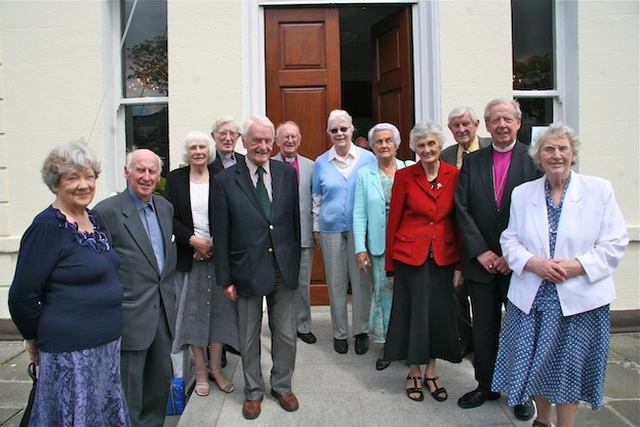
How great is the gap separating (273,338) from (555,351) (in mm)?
1723

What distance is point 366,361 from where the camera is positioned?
149 inches

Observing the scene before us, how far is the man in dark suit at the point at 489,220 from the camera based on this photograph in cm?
297

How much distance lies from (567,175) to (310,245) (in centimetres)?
211

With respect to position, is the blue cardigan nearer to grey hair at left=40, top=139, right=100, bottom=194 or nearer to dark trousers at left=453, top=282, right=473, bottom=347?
dark trousers at left=453, top=282, right=473, bottom=347

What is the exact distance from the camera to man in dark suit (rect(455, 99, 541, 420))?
9.75 ft

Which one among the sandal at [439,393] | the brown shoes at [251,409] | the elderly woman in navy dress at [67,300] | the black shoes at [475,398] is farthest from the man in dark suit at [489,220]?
the elderly woman in navy dress at [67,300]

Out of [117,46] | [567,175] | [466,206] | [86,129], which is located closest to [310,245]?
[466,206]

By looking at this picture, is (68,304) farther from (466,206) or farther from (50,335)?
(466,206)

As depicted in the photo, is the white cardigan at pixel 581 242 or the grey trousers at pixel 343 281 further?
the grey trousers at pixel 343 281

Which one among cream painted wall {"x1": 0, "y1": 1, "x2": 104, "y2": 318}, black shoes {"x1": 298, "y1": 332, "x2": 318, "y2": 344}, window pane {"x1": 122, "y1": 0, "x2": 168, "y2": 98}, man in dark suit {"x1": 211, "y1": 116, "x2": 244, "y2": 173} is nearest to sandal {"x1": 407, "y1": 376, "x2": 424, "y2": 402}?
black shoes {"x1": 298, "y1": 332, "x2": 318, "y2": 344}

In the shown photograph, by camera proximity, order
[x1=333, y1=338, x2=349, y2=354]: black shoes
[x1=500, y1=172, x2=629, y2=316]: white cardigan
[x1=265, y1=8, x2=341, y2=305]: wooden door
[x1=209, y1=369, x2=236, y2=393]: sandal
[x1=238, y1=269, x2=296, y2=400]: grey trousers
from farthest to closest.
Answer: [x1=265, y1=8, x2=341, y2=305]: wooden door, [x1=333, y1=338, x2=349, y2=354]: black shoes, [x1=209, y1=369, x2=236, y2=393]: sandal, [x1=238, y1=269, x2=296, y2=400]: grey trousers, [x1=500, y1=172, x2=629, y2=316]: white cardigan

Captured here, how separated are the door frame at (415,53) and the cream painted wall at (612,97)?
150 centimetres

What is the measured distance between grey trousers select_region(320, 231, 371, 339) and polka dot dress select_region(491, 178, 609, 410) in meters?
1.38

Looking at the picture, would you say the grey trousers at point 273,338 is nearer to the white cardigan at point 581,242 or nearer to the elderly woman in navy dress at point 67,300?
the elderly woman in navy dress at point 67,300
